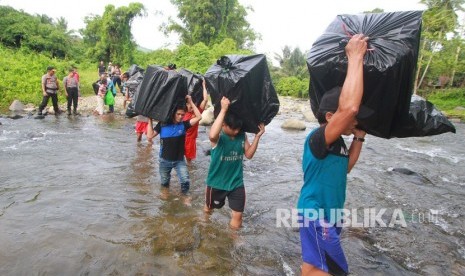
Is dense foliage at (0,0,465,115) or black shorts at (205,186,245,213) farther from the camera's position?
dense foliage at (0,0,465,115)

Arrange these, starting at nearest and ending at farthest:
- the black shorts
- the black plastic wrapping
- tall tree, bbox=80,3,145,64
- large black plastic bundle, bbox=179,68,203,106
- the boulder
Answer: the black plastic wrapping < the black shorts < large black plastic bundle, bbox=179,68,203,106 < the boulder < tall tree, bbox=80,3,145,64

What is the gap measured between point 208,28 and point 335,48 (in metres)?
35.2

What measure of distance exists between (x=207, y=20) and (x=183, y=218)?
33.8 metres

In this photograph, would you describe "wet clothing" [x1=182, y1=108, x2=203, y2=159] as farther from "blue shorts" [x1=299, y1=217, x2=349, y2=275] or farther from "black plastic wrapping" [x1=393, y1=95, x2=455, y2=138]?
"blue shorts" [x1=299, y1=217, x2=349, y2=275]

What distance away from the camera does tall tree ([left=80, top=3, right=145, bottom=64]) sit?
2853 centimetres

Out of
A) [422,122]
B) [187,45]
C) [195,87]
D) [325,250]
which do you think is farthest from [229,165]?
[187,45]

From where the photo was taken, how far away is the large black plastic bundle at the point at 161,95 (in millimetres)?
4469

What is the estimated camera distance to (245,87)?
3.33 metres

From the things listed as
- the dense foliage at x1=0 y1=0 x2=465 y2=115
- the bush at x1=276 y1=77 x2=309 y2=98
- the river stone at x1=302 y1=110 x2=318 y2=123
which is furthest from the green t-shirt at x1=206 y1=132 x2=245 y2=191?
the bush at x1=276 y1=77 x2=309 y2=98

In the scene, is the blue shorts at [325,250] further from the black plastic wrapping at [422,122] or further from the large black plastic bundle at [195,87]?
the large black plastic bundle at [195,87]

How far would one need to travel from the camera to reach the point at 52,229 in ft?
12.9

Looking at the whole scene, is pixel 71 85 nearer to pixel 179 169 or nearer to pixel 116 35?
pixel 179 169

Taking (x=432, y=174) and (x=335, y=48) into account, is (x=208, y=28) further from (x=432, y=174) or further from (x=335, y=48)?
(x=335, y=48)

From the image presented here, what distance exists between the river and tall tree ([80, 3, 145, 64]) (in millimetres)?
22793
